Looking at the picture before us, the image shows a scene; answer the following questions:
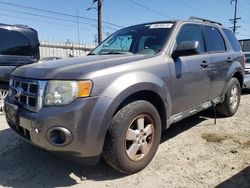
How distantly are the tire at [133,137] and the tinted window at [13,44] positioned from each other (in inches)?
176

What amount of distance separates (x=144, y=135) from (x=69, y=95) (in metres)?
1.12

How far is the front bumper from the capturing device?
9.24 ft

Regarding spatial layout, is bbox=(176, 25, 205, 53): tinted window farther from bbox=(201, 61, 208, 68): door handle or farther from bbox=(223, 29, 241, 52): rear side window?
bbox=(223, 29, 241, 52): rear side window

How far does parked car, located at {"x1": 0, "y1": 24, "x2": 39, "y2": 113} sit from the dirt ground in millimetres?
2198

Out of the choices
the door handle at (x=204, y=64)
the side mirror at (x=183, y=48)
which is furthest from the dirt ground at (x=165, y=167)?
the side mirror at (x=183, y=48)

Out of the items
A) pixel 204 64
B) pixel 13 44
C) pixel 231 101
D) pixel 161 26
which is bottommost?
pixel 231 101

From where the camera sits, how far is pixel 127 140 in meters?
3.31

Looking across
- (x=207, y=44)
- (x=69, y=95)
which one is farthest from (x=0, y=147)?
(x=207, y=44)

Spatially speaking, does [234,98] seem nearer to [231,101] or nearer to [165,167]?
[231,101]

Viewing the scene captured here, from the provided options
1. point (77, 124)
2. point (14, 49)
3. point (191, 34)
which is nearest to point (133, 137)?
point (77, 124)

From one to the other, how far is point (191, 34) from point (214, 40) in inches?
35.3

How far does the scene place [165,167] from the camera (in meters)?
3.58

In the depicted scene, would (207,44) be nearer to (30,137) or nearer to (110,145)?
(110,145)

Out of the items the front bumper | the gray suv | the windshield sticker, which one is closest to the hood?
→ the gray suv
